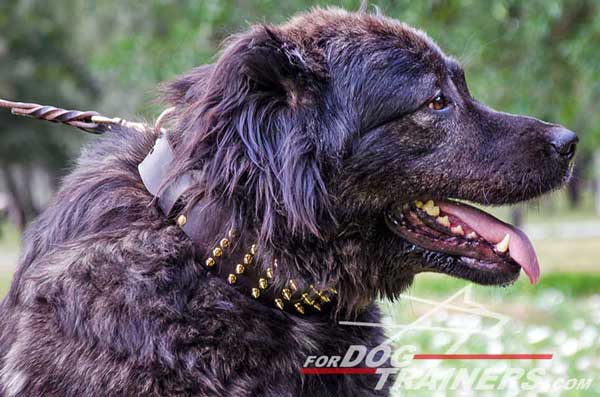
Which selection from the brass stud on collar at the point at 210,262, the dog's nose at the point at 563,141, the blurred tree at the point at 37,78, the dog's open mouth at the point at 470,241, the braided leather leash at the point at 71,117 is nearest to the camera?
the brass stud on collar at the point at 210,262

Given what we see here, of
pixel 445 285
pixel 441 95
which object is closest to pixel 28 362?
pixel 441 95

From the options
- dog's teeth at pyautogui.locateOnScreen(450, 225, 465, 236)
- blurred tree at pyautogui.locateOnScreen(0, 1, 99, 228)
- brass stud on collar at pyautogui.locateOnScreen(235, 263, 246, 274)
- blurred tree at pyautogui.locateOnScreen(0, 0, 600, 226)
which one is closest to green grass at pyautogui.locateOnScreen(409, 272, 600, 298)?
blurred tree at pyautogui.locateOnScreen(0, 0, 600, 226)

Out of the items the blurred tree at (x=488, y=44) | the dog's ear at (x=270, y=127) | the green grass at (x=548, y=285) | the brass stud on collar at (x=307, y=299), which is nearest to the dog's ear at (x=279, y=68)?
the dog's ear at (x=270, y=127)

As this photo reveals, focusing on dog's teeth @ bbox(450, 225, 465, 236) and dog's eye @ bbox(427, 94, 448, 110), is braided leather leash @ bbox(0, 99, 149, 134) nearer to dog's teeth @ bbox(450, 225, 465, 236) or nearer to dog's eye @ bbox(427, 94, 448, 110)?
dog's eye @ bbox(427, 94, 448, 110)

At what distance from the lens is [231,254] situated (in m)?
2.92

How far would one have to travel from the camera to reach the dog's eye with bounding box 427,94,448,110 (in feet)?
10.7

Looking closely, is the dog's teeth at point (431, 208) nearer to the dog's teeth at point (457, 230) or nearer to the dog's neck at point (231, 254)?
the dog's teeth at point (457, 230)

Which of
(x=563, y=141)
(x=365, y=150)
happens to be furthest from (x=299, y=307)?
(x=563, y=141)

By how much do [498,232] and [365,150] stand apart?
642 millimetres

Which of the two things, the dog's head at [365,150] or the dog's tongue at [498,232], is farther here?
the dog's tongue at [498,232]

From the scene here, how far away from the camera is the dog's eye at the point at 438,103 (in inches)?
128

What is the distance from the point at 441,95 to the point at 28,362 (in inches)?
74.0

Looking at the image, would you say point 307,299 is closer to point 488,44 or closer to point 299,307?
point 299,307

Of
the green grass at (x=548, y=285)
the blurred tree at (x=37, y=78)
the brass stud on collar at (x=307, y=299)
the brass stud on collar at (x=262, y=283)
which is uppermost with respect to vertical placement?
the brass stud on collar at (x=262, y=283)
